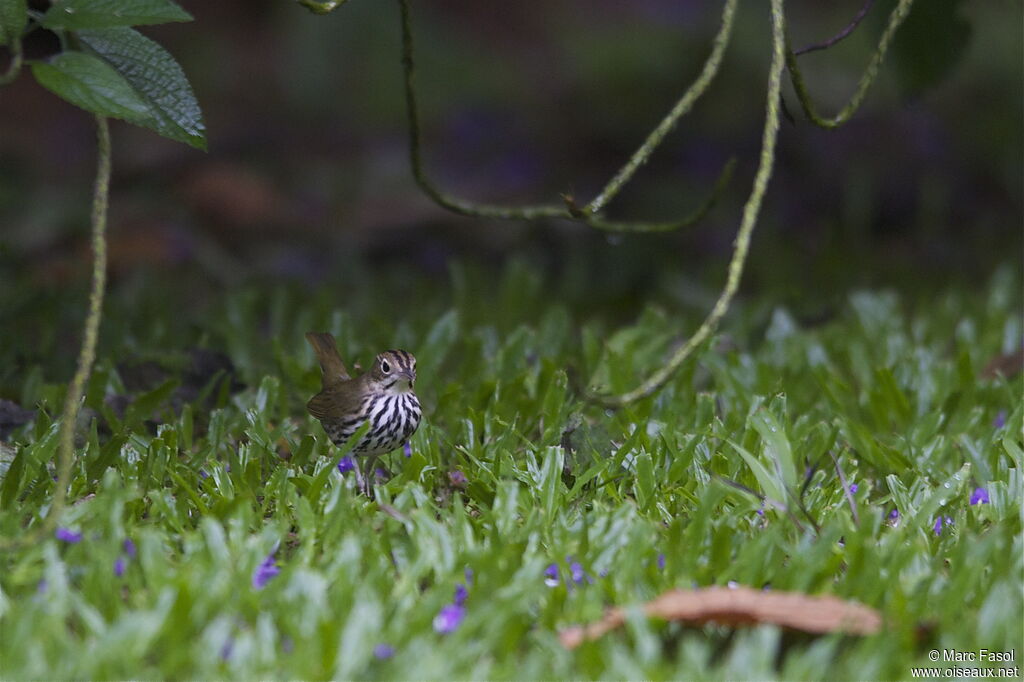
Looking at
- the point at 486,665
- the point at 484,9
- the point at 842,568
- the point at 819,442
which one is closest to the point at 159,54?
the point at 486,665

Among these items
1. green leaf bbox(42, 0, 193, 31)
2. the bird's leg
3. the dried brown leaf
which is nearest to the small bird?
the bird's leg

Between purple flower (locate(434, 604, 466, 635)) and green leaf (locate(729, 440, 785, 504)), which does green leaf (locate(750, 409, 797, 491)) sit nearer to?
green leaf (locate(729, 440, 785, 504))

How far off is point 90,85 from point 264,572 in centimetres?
93

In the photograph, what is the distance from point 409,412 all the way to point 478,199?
4.00 meters

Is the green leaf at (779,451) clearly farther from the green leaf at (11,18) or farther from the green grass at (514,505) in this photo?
the green leaf at (11,18)

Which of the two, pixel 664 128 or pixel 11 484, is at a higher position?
pixel 664 128

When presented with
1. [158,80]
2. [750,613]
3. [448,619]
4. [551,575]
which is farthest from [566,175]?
[750,613]

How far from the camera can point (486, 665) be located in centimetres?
193

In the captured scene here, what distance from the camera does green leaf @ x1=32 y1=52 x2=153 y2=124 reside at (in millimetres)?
2197

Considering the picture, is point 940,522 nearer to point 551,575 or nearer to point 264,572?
point 551,575

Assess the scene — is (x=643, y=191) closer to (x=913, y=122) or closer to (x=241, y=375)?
(x=913, y=122)

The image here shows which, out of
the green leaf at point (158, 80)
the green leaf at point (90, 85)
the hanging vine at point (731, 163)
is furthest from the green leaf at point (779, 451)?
the green leaf at point (90, 85)

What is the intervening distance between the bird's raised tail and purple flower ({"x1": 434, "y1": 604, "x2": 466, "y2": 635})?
1.12 metres

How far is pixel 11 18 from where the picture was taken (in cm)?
224
